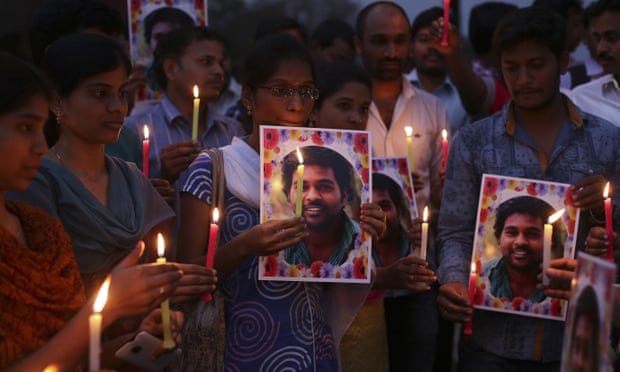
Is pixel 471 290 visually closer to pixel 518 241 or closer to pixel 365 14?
pixel 518 241

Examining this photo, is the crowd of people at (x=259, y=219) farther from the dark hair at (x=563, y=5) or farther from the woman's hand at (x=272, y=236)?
the dark hair at (x=563, y=5)

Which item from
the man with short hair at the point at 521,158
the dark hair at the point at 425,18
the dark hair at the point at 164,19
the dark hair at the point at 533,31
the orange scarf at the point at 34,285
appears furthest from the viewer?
the dark hair at the point at 425,18

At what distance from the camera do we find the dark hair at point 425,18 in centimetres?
667

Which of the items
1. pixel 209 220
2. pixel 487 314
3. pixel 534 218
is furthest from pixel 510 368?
pixel 209 220

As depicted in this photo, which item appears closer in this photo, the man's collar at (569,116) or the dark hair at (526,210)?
the dark hair at (526,210)

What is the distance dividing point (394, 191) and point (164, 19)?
2121 mm


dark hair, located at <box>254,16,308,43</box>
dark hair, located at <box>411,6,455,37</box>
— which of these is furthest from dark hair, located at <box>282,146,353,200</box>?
dark hair, located at <box>411,6,455,37</box>

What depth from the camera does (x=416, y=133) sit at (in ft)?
17.4

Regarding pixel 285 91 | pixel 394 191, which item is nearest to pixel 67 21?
pixel 285 91

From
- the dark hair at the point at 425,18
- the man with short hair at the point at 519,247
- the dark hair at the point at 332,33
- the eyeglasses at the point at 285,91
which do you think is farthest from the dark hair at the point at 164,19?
the man with short hair at the point at 519,247

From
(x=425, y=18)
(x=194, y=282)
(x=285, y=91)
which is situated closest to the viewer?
(x=194, y=282)

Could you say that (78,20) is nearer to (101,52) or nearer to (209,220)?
(101,52)

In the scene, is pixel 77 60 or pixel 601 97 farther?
pixel 601 97

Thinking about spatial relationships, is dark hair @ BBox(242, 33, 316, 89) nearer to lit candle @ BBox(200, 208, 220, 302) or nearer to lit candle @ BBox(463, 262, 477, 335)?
lit candle @ BBox(200, 208, 220, 302)
